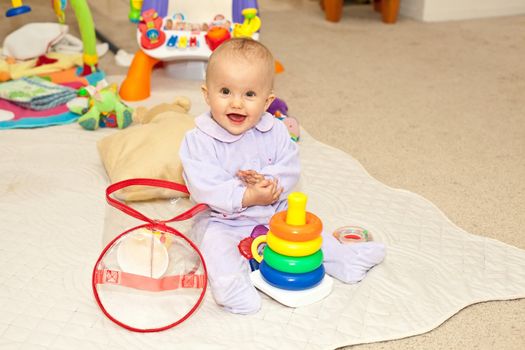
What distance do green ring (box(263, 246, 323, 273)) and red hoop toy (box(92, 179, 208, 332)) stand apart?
12cm

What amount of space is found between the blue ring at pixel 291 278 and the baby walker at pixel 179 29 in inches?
43.5

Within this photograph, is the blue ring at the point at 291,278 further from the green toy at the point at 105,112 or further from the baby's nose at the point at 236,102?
the green toy at the point at 105,112

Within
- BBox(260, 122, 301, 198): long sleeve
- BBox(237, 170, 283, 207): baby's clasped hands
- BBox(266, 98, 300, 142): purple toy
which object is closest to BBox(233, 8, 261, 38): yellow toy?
BBox(266, 98, 300, 142): purple toy

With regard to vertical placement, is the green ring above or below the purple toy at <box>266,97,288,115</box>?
above

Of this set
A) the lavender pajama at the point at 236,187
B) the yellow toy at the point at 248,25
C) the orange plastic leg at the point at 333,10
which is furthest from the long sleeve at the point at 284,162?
the orange plastic leg at the point at 333,10

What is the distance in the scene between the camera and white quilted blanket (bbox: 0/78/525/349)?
42.7 inches

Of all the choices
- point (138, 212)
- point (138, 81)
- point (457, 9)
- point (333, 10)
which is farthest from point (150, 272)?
point (457, 9)

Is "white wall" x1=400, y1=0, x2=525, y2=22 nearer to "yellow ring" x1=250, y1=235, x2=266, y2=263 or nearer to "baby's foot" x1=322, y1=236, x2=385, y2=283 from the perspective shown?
"baby's foot" x1=322, y1=236, x2=385, y2=283

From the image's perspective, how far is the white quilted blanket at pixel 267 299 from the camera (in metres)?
1.08

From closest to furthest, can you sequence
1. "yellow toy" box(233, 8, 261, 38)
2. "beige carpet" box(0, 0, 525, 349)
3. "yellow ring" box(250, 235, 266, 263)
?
1. "yellow ring" box(250, 235, 266, 263)
2. "beige carpet" box(0, 0, 525, 349)
3. "yellow toy" box(233, 8, 261, 38)

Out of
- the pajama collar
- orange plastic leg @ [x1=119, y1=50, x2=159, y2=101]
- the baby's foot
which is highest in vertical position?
the pajama collar

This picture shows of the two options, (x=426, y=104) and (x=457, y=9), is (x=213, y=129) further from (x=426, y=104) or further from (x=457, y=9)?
(x=457, y=9)

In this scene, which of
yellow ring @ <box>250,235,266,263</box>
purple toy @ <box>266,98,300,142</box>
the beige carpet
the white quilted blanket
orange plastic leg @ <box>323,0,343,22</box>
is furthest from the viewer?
orange plastic leg @ <box>323,0,343,22</box>

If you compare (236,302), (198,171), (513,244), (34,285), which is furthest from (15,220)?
(513,244)
